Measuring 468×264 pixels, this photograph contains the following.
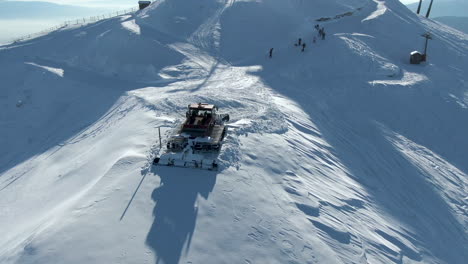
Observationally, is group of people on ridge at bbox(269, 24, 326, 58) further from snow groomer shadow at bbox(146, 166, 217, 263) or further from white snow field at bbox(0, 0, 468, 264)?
snow groomer shadow at bbox(146, 166, 217, 263)

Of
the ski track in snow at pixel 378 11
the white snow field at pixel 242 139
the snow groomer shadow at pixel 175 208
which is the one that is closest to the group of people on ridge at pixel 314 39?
the white snow field at pixel 242 139

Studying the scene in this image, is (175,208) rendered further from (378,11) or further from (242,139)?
(378,11)

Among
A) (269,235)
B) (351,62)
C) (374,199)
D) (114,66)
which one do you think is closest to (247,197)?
(269,235)

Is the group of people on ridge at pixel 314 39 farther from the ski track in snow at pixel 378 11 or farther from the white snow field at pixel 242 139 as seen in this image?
the ski track in snow at pixel 378 11

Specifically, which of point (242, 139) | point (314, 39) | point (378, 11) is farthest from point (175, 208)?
point (378, 11)

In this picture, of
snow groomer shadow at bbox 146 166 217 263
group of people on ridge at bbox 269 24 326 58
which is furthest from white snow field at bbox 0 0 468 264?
group of people on ridge at bbox 269 24 326 58

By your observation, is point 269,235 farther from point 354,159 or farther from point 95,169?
point 354,159
